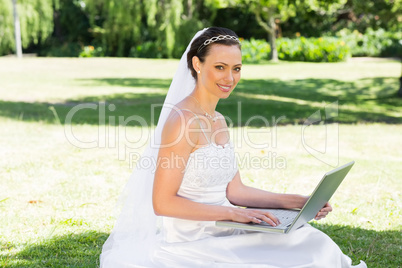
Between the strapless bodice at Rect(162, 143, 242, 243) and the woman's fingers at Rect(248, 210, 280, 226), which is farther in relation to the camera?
the strapless bodice at Rect(162, 143, 242, 243)

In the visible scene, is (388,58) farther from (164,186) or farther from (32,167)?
(164,186)

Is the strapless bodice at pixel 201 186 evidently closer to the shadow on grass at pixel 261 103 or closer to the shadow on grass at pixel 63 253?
the shadow on grass at pixel 63 253

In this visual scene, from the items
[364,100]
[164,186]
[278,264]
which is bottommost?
[364,100]

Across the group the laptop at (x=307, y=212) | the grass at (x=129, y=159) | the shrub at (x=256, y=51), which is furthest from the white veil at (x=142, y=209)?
the shrub at (x=256, y=51)

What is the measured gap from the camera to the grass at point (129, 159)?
15.0 feet

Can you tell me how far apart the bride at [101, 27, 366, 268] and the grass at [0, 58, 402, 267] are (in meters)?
1.08

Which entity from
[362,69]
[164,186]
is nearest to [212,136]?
[164,186]

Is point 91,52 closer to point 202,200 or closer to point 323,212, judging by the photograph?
point 202,200

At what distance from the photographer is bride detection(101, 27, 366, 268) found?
276cm

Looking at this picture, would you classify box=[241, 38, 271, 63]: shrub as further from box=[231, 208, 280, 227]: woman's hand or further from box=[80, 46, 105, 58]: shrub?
box=[231, 208, 280, 227]: woman's hand

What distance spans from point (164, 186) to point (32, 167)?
456cm

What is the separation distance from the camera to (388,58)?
26484 mm

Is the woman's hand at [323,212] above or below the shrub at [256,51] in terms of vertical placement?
above

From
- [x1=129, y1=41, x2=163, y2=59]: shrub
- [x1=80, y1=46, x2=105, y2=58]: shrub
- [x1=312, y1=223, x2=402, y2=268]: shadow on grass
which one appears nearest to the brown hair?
[x1=312, y1=223, x2=402, y2=268]: shadow on grass
